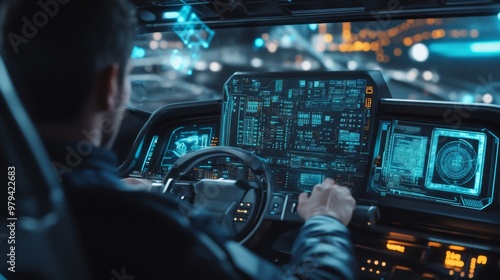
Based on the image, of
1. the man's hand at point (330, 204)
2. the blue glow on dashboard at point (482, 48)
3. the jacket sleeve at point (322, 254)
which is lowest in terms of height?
the jacket sleeve at point (322, 254)

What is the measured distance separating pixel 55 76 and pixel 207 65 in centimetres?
1851

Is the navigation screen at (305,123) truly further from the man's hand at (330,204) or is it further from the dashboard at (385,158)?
the man's hand at (330,204)

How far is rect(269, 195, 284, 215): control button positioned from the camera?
2.06 meters

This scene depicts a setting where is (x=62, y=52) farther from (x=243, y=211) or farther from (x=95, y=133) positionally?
(x=243, y=211)

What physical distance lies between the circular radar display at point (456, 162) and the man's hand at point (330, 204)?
2.48ft

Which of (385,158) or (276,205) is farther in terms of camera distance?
(385,158)

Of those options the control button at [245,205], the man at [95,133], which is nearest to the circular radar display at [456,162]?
the control button at [245,205]

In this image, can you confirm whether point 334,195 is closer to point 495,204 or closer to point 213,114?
point 495,204

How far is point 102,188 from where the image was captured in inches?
37.3

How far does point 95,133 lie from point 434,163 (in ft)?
5.22

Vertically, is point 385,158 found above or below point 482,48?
below

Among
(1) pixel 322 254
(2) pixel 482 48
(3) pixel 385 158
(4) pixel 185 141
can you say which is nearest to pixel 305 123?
(3) pixel 385 158

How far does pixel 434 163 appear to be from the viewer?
225 centimetres

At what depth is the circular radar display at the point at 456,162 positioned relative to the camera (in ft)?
7.14
